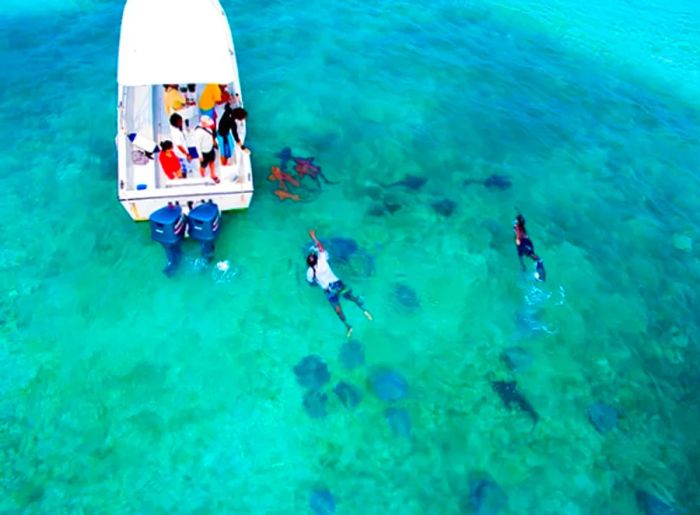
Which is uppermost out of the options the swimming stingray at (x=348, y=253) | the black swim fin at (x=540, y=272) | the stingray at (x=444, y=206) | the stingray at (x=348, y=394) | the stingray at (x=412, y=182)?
the stingray at (x=412, y=182)

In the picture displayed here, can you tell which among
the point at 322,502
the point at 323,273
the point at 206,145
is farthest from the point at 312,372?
the point at 206,145

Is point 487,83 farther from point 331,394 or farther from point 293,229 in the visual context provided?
point 331,394

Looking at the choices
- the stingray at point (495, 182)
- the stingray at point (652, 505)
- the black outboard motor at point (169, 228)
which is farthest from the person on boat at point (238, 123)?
the stingray at point (652, 505)

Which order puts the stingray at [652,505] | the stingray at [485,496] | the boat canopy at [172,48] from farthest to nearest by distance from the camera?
the boat canopy at [172,48] → the stingray at [652,505] → the stingray at [485,496]

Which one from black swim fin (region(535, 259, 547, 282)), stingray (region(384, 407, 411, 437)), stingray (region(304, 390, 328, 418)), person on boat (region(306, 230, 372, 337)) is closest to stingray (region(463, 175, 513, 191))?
black swim fin (region(535, 259, 547, 282))

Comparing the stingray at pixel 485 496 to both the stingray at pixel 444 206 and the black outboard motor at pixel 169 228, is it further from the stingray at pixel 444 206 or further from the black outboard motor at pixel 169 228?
the black outboard motor at pixel 169 228

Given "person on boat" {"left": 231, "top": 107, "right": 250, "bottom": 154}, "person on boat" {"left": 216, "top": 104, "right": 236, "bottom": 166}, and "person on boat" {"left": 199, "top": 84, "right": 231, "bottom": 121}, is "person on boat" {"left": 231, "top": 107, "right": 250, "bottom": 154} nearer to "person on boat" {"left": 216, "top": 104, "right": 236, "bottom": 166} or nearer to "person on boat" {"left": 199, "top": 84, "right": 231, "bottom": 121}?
"person on boat" {"left": 216, "top": 104, "right": 236, "bottom": 166}
